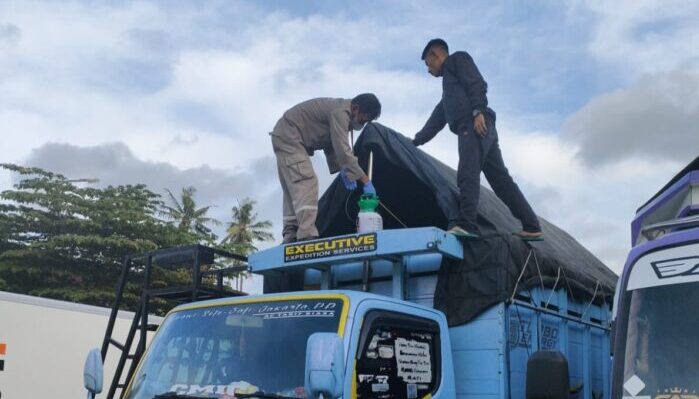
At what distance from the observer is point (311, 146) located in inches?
259

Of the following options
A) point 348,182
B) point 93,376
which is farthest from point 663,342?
point 93,376

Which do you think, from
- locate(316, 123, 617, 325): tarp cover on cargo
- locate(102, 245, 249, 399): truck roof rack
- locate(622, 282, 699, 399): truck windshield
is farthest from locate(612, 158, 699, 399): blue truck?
locate(102, 245, 249, 399): truck roof rack

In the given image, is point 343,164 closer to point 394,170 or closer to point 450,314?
point 394,170

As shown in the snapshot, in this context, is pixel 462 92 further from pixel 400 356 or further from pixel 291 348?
pixel 291 348

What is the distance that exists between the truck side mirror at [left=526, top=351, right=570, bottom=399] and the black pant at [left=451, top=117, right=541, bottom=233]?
1.45m

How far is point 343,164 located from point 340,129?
0.28m

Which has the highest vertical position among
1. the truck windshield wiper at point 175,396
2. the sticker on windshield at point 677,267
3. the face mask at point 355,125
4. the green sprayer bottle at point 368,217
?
the face mask at point 355,125

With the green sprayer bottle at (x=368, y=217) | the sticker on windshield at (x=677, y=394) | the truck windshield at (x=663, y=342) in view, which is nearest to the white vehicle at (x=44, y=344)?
the green sprayer bottle at (x=368, y=217)

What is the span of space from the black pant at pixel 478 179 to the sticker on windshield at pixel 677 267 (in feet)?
5.40

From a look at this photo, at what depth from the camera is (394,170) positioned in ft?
21.2

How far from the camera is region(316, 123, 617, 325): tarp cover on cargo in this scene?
5.24 meters

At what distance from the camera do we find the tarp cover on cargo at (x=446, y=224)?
5242mm

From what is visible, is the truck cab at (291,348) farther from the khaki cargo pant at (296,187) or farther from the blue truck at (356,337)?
the khaki cargo pant at (296,187)

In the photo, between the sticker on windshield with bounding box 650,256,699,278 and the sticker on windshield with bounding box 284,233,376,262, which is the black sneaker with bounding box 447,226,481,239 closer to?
the sticker on windshield with bounding box 284,233,376,262
